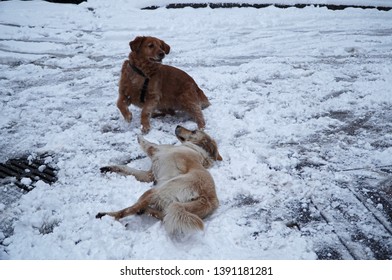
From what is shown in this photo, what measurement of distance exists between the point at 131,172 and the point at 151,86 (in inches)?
67.4

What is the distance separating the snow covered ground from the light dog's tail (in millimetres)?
120

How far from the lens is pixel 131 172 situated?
146 inches

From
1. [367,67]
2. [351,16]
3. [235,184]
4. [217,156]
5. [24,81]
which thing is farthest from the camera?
[351,16]

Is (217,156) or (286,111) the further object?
(286,111)

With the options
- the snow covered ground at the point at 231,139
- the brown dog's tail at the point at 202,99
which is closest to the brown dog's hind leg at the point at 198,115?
the snow covered ground at the point at 231,139

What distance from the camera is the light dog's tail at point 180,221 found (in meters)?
2.70

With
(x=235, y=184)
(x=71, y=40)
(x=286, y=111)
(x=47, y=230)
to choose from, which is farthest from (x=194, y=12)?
(x=47, y=230)

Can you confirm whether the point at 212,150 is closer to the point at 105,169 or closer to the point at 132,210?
the point at 105,169

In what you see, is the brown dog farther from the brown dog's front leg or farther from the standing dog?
the standing dog

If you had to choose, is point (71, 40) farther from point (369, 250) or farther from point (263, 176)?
point (369, 250)

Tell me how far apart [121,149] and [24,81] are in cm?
329

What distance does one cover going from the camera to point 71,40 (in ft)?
28.9

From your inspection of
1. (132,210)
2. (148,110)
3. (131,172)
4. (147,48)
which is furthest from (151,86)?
(132,210)

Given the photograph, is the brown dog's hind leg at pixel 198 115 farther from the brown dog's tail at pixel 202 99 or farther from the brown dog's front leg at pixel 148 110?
the brown dog's front leg at pixel 148 110
